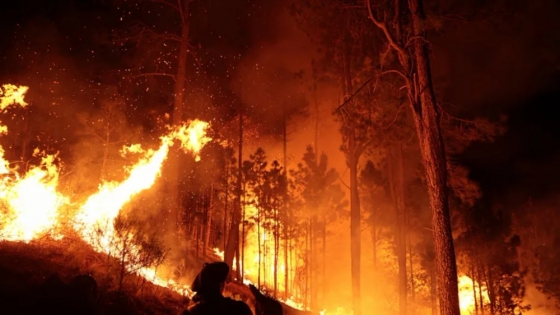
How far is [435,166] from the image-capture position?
9406mm

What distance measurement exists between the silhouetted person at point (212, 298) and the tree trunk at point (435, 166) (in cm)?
633

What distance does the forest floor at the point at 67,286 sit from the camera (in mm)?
6805

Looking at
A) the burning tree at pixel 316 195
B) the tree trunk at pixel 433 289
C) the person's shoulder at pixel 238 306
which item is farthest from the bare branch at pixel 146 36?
the tree trunk at pixel 433 289

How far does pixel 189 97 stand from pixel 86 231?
29.5ft

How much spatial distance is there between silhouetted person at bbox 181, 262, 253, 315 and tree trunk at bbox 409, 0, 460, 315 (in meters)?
6.33

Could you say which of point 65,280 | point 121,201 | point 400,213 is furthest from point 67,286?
point 400,213

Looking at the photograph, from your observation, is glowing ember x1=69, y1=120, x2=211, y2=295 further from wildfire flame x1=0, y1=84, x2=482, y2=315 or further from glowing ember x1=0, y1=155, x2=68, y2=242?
glowing ember x1=0, y1=155, x2=68, y2=242

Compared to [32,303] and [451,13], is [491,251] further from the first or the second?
[32,303]

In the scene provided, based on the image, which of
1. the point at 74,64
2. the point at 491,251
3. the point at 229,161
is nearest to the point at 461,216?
the point at 491,251

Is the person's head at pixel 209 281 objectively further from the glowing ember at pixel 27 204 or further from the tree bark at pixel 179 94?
the tree bark at pixel 179 94

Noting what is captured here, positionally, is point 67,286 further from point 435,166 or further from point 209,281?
point 435,166

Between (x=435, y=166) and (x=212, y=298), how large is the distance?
694 centimetres

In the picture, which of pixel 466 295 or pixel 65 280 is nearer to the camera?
pixel 65 280

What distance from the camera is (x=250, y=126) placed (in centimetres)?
2678
